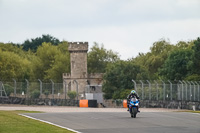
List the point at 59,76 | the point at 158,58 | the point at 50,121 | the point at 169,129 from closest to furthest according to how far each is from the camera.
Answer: the point at 169,129 < the point at 50,121 < the point at 158,58 < the point at 59,76

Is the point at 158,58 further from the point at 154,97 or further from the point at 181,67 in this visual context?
the point at 154,97

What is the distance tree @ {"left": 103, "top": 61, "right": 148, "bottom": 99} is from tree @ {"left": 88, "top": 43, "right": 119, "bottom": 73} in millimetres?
38915

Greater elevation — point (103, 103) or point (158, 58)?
point (158, 58)

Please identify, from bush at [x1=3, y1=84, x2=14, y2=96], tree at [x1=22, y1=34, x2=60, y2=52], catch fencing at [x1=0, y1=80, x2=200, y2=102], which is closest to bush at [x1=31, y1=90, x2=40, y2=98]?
catch fencing at [x1=0, y1=80, x2=200, y2=102]

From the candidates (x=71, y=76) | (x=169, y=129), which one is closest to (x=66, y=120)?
(x=169, y=129)

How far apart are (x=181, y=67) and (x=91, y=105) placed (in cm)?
4172

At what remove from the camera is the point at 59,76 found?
132500 mm

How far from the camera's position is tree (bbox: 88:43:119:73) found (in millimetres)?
140375

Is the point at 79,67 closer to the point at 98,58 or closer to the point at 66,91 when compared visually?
the point at 98,58

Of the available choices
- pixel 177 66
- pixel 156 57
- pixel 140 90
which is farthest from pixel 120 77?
pixel 140 90

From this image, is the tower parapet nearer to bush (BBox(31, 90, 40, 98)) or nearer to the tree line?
the tree line

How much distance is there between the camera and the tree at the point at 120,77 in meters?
96.7

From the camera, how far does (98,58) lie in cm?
14150

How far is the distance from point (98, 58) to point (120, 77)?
44098 millimetres
